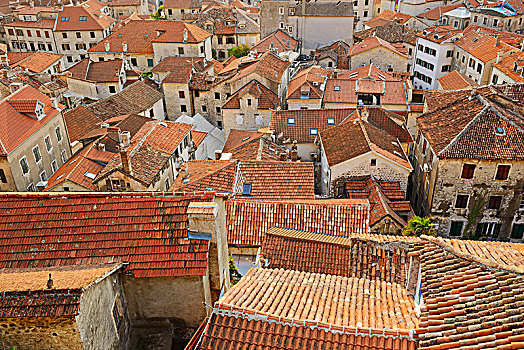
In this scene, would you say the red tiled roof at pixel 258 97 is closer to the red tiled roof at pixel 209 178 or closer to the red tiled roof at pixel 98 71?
the red tiled roof at pixel 209 178

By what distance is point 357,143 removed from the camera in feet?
102

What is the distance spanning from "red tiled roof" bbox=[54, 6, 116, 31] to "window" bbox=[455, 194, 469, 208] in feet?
232

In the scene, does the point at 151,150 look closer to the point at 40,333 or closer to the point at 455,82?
the point at 40,333

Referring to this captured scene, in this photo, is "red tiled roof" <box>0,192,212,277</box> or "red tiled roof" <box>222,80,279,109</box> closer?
"red tiled roof" <box>0,192,212,277</box>

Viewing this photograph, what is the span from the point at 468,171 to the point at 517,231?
6232mm

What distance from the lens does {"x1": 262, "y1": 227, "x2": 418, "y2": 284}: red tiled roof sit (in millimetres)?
16297

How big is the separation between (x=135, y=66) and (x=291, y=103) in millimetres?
33415

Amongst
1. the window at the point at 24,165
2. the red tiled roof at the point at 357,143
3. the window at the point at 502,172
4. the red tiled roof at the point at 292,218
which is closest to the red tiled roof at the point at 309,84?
the red tiled roof at the point at 357,143

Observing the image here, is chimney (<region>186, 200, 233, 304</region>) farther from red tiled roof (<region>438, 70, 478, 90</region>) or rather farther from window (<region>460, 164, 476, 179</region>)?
red tiled roof (<region>438, 70, 478, 90</region>)

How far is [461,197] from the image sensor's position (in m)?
29.2

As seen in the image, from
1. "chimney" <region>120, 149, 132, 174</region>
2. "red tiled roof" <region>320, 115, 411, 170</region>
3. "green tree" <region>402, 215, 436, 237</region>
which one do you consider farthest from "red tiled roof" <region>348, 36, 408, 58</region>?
"chimney" <region>120, 149, 132, 174</region>

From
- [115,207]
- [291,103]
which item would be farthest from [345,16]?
[115,207]

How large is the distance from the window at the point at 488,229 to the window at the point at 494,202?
1.44 metres

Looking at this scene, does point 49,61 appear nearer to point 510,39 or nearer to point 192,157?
point 192,157
